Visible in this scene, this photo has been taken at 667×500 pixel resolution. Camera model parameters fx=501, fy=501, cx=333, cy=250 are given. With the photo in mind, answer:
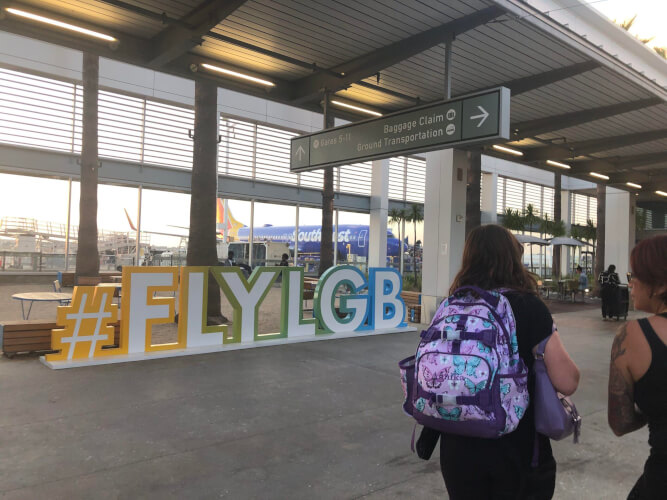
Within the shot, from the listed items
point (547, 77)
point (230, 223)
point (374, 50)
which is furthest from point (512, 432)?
point (230, 223)

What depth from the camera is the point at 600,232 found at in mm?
21969

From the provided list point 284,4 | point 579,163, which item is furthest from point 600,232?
point 284,4

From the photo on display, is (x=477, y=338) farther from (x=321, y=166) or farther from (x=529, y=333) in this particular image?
(x=321, y=166)

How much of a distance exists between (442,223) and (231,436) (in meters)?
8.25

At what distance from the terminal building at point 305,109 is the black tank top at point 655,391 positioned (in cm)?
520

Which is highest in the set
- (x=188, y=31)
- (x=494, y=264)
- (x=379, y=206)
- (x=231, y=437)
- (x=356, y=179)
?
(x=356, y=179)

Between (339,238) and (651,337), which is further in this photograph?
(339,238)

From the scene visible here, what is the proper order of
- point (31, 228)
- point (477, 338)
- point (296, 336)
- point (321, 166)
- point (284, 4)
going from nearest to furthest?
point (477, 338) → point (284, 4) → point (321, 166) → point (296, 336) → point (31, 228)

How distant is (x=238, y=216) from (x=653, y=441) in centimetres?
2044

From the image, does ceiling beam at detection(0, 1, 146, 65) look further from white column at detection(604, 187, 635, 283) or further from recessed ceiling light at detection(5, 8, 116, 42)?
white column at detection(604, 187, 635, 283)

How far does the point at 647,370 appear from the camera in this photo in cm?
170

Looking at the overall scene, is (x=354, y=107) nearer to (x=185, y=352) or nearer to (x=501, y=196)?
(x=185, y=352)

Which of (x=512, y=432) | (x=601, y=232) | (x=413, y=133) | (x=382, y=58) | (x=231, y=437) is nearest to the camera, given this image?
(x=512, y=432)

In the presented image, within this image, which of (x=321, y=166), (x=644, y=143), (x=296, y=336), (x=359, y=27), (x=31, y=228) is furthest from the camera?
(x=31, y=228)
